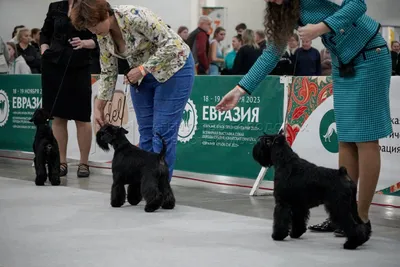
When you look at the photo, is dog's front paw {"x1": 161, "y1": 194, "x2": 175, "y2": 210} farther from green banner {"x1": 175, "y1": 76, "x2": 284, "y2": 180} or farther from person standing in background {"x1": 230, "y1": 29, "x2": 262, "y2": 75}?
person standing in background {"x1": 230, "y1": 29, "x2": 262, "y2": 75}

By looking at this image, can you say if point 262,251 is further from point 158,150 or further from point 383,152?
point 383,152

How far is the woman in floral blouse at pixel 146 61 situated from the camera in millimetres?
3852

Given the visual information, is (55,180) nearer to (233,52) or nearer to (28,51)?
(28,51)

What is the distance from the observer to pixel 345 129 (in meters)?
3.24

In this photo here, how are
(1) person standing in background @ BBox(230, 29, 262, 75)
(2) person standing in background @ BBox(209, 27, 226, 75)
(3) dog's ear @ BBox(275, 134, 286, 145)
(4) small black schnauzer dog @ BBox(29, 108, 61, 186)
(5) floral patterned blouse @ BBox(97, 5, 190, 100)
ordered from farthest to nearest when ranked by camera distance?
(2) person standing in background @ BBox(209, 27, 226, 75) < (1) person standing in background @ BBox(230, 29, 262, 75) < (4) small black schnauzer dog @ BBox(29, 108, 61, 186) < (5) floral patterned blouse @ BBox(97, 5, 190, 100) < (3) dog's ear @ BBox(275, 134, 286, 145)

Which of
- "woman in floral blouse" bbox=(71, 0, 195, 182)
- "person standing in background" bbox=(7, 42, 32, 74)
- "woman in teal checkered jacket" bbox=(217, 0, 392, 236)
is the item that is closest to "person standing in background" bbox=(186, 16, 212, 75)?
"person standing in background" bbox=(7, 42, 32, 74)

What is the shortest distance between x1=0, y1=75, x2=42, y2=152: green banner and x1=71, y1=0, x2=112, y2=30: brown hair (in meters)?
3.26

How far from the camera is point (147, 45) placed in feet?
13.2

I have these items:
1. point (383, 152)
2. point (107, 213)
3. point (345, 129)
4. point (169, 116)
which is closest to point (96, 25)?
point (169, 116)

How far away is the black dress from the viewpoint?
5473 mm

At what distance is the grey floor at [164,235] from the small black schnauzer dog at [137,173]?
74mm

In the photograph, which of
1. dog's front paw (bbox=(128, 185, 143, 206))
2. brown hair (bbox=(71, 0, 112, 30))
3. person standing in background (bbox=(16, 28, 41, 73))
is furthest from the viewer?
person standing in background (bbox=(16, 28, 41, 73))

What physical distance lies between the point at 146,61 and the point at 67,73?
5.47 feet

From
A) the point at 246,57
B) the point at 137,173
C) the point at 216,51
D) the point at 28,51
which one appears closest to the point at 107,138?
the point at 137,173
